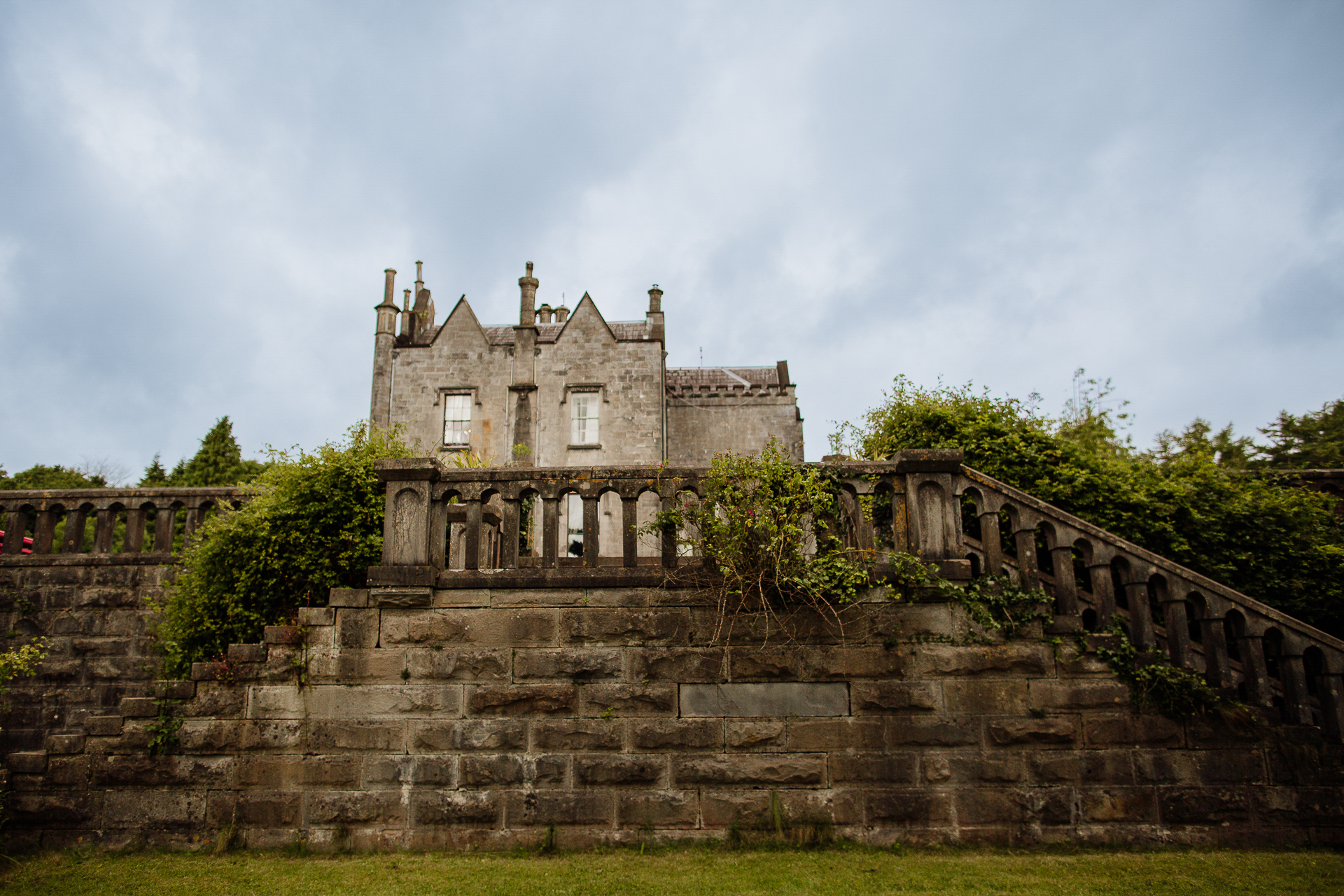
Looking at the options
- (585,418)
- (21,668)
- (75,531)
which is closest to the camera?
(21,668)

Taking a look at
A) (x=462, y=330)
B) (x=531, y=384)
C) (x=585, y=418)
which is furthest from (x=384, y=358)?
(x=585, y=418)

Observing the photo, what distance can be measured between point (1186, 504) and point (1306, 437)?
565 inches

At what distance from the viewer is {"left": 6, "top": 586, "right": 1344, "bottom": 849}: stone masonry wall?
6289 mm

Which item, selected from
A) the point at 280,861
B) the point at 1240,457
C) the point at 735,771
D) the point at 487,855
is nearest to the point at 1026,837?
Result: the point at 735,771

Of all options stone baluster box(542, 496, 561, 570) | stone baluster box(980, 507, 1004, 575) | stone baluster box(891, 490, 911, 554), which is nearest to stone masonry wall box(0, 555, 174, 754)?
stone baluster box(542, 496, 561, 570)

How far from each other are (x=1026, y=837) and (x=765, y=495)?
332cm

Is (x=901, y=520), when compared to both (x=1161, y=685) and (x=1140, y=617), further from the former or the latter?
(x=1161, y=685)

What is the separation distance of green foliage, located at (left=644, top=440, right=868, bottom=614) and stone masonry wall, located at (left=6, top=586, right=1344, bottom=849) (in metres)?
0.32

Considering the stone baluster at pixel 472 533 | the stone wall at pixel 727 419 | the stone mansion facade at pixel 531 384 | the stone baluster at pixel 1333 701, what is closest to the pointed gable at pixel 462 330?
the stone mansion facade at pixel 531 384

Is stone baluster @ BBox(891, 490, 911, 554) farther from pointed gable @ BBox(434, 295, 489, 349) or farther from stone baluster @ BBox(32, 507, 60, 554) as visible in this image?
pointed gable @ BBox(434, 295, 489, 349)

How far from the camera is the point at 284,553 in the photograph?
732 cm

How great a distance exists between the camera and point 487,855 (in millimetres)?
6246

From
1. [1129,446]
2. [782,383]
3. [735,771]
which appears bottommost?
[735,771]

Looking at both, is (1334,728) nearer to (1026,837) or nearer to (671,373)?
(1026,837)
